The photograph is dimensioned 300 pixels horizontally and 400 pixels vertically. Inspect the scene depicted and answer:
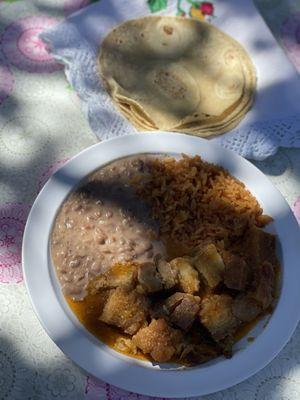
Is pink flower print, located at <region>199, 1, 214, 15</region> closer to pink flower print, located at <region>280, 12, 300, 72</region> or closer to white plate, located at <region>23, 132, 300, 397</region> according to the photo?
pink flower print, located at <region>280, 12, 300, 72</region>

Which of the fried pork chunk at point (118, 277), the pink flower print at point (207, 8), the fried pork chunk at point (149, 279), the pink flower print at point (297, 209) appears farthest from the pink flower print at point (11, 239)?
the pink flower print at point (207, 8)

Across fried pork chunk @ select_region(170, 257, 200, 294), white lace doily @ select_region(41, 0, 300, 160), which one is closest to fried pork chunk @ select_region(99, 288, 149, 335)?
fried pork chunk @ select_region(170, 257, 200, 294)

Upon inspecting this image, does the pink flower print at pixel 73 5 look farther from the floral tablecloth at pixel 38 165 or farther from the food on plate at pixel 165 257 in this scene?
the food on plate at pixel 165 257

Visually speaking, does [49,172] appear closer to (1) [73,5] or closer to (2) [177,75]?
(2) [177,75]

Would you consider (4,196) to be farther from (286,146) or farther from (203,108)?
(286,146)

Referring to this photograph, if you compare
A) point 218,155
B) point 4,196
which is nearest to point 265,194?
point 218,155

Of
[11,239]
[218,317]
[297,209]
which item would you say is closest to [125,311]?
[218,317]
